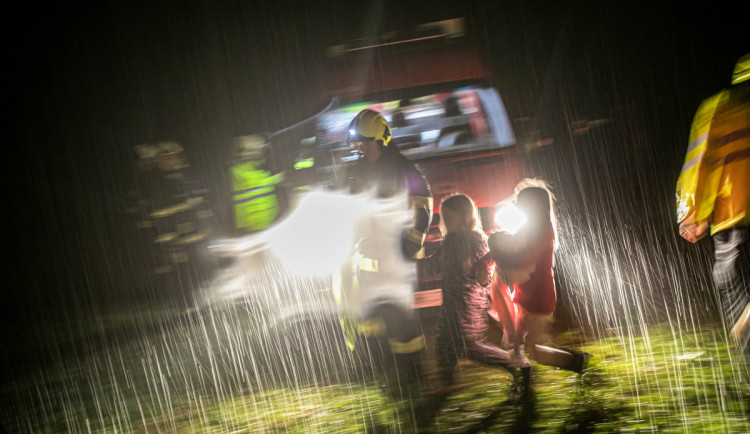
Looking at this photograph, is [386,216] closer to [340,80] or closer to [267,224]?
[267,224]

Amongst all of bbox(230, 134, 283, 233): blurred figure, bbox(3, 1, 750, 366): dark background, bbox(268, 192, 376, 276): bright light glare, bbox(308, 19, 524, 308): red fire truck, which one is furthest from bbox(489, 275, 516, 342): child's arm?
bbox(3, 1, 750, 366): dark background

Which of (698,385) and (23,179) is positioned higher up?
(23,179)

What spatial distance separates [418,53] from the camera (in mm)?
5582

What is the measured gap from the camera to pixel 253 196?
5.47m

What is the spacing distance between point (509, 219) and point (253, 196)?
7.95 ft

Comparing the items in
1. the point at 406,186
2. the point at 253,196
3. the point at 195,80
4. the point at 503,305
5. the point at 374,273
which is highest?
the point at 195,80

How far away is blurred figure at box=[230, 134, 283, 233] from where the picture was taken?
212 inches

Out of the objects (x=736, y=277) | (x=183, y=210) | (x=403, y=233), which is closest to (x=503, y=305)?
(x=403, y=233)

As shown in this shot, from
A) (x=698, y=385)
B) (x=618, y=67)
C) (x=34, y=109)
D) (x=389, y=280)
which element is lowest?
(x=698, y=385)

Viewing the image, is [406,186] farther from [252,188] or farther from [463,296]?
[252,188]

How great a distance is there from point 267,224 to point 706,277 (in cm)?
427

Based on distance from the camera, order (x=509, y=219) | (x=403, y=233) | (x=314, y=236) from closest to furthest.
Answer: (x=403, y=233)
(x=509, y=219)
(x=314, y=236)

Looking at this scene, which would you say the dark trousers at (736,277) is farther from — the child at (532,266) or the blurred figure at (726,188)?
the child at (532,266)

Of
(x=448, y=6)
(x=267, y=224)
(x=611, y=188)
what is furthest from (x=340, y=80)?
(x=448, y=6)
